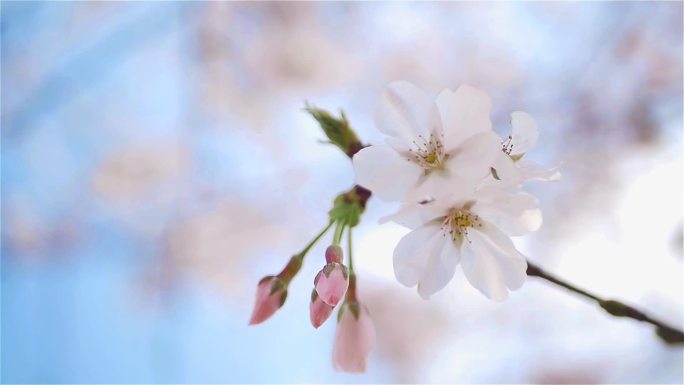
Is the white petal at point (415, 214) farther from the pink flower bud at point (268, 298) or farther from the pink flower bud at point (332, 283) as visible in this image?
the pink flower bud at point (268, 298)

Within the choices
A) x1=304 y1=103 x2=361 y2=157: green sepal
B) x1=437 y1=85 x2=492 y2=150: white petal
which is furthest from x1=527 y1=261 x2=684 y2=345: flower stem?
x1=304 y1=103 x2=361 y2=157: green sepal

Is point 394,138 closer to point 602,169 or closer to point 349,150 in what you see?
point 349,150

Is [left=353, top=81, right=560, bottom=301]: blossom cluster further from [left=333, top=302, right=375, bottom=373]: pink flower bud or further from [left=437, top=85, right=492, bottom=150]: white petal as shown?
[left=333, top=302, right=375, bottom=373]: pink flower bud

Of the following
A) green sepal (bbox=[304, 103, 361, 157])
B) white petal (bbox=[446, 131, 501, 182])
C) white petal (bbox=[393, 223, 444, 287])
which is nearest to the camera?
white petal (bbox=[446, 131, 501, 182])

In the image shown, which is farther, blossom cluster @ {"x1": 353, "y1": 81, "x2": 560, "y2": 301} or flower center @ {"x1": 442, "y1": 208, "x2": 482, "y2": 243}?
flower center @ {"x1": 442, "y1": 208, "x2": 482, "y2": 243}

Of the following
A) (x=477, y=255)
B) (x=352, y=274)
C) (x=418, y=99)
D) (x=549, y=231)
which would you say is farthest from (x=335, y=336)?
(x=549, y=231)

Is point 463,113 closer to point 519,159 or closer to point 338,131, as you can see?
point 519,159

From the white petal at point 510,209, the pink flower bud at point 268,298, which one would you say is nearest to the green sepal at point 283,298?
the pink flower bud at point 268,298
